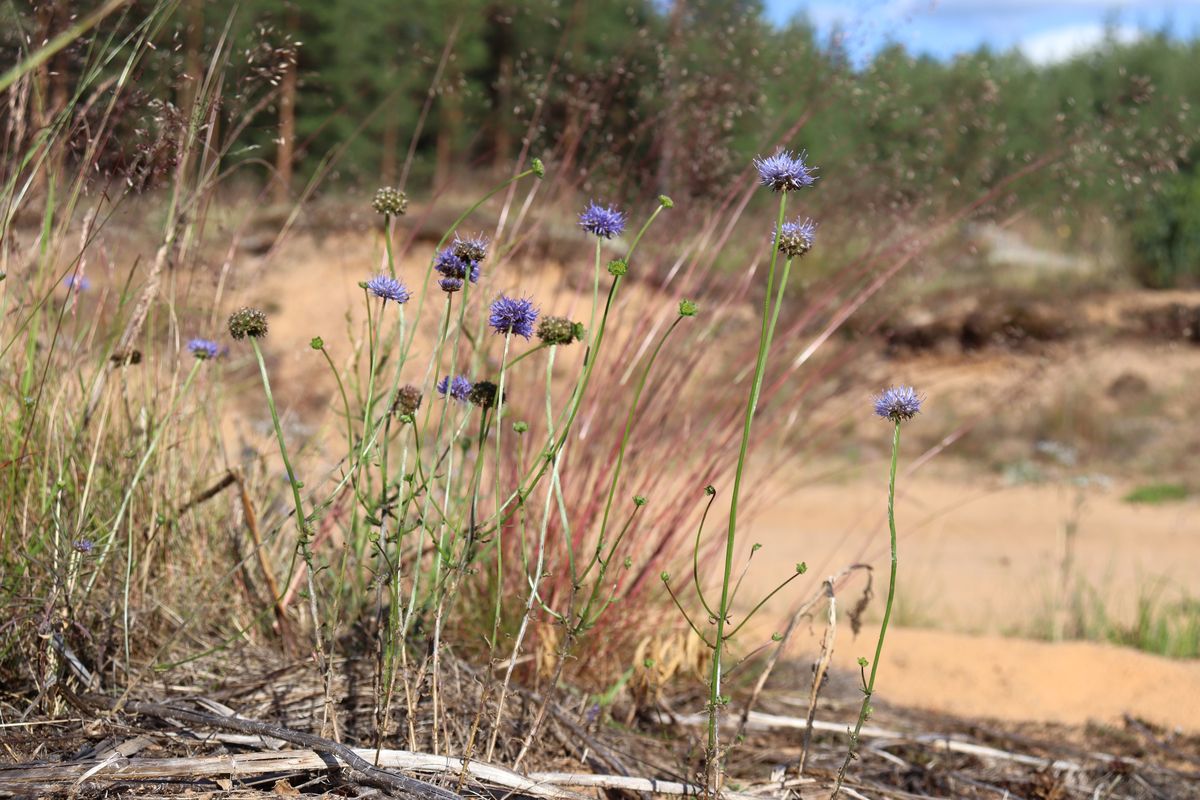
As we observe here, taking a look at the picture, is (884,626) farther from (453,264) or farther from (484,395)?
(453,264)

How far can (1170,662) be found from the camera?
11.9 feet

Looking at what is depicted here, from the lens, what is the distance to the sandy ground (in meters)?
3.46

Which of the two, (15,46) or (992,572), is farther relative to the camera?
(992,572)

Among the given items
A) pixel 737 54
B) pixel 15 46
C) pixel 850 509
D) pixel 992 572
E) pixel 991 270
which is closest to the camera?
pixel 15 46

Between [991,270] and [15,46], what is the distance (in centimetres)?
1214

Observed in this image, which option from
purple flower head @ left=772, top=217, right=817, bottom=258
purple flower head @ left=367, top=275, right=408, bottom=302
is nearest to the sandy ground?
purple flower head @ left=367, top=275, right=408, bottom=302

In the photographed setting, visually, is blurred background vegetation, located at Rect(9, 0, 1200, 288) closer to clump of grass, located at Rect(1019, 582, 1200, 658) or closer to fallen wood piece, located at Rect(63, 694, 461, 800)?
fallen wood piece, located at Rect(63, 694, 461, 800)

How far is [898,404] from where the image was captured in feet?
4.84

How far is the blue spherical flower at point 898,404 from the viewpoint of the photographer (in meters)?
1.46

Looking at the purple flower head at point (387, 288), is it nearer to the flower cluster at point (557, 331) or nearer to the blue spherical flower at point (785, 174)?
the flower cluster at point (557, 331)

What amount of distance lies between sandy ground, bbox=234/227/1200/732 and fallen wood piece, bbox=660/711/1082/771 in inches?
9.1

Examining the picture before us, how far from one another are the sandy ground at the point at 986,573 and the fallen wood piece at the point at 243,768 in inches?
42.8

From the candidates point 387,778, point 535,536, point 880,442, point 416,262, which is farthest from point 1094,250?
point 387,778

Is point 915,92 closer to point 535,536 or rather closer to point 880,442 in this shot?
point 535,536
